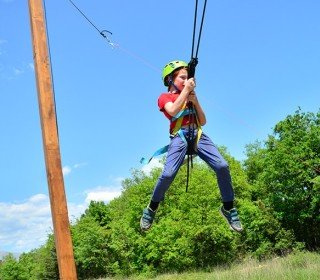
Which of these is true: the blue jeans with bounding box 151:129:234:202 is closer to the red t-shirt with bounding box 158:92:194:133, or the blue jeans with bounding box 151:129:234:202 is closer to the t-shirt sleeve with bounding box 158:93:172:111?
the red t-shirt with bounding box 158:92:194:133

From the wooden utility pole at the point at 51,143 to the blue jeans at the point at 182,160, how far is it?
3.32ft

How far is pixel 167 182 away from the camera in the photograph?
4531 mm

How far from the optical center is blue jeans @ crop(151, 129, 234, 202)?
450 cm

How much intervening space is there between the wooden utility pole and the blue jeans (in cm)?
101

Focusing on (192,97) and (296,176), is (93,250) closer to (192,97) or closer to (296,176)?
(296,176)

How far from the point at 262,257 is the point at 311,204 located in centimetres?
502

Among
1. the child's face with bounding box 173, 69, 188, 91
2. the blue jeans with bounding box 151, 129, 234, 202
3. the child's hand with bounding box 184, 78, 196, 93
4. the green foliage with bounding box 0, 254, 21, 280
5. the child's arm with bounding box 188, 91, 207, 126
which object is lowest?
the blue jeans with bounding box 151, 129, 234, 202

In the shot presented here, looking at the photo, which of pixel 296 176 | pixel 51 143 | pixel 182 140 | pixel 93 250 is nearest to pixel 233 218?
pixel 182 140

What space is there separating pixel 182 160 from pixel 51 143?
145cm

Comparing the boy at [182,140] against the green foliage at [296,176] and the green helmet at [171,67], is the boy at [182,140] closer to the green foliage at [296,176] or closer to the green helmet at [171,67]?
the green helmet at [171,67]

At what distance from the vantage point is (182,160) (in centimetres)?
459

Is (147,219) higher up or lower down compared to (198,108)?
lower down

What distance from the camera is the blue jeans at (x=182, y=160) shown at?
14.8 ft

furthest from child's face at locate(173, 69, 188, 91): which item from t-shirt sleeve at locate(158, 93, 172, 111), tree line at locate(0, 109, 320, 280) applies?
tree line at locate(0, 109, 320, 280)
